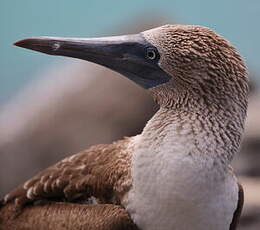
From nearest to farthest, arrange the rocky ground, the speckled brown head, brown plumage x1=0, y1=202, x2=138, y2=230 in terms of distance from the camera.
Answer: the speckled brown head
brown plumage x1=0, y1=202, x2=138, y2=230
the rocky ground

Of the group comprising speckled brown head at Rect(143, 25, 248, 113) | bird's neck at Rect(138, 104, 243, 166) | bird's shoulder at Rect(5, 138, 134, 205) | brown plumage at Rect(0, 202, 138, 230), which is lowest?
brown plumage at Rect(0, 202, 138, 230)

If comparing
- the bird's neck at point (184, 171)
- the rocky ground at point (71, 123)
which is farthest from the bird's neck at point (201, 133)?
the rocky ground at point (71, 123)

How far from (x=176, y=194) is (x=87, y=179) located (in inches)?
19.2

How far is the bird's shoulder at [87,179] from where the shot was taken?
288cm

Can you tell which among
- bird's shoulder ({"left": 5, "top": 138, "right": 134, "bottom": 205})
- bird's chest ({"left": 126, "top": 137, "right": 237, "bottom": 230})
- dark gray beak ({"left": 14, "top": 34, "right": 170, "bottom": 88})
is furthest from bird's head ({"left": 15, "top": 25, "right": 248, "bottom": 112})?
bird's shoulder ({"left": 5, "top": 138, "right": 134, "bottom": 205})

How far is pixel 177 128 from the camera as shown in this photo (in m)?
2.69

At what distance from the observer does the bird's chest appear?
2660 millimetres

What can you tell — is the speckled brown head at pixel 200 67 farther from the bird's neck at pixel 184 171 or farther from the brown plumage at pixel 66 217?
the brown plumage at pixel 66 217

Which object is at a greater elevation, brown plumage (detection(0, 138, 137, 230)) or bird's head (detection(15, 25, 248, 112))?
bird's head (detection(15, 25, 248, 112))

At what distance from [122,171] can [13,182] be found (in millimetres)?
3316

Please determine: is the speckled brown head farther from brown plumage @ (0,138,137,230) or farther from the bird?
brown plumage @ (0,138,137,230)

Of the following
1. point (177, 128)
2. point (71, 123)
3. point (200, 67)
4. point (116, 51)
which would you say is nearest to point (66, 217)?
point (177, 128)

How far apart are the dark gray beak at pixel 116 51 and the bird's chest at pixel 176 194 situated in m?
0.32

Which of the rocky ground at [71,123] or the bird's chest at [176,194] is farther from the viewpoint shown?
the rocky ground at [71,123]
